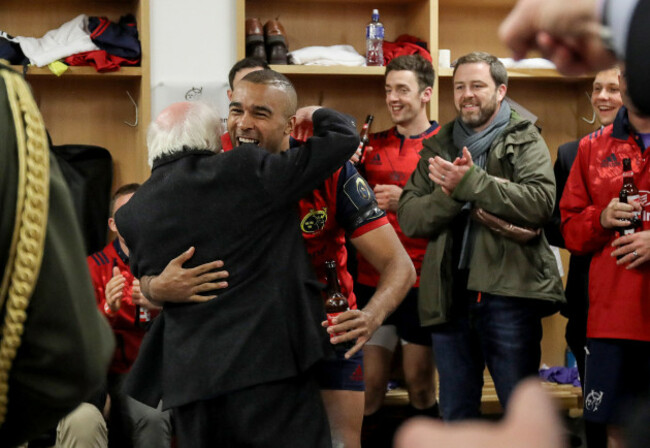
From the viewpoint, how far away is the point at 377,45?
15.5 ft

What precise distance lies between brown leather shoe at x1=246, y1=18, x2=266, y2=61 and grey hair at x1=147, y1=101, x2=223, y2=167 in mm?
2071

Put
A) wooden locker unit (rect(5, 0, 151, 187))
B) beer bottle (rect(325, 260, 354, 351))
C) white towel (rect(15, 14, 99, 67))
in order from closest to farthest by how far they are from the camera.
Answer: beer bottle (rect(325, 260, 354, 351)), white towel (rect(15, 14, 99, 67)), wooden locker unit (rect(5, 0, 151, 187))

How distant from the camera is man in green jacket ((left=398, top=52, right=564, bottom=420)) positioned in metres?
3.29

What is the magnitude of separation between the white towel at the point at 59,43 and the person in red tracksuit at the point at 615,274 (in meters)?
2.56

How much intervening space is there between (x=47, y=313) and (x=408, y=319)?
2.99 m

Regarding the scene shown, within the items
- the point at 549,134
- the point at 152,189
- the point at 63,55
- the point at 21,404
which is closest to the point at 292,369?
the point at 152,189

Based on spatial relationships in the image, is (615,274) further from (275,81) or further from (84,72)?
(84,72)

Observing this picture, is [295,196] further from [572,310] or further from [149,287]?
[572,310]

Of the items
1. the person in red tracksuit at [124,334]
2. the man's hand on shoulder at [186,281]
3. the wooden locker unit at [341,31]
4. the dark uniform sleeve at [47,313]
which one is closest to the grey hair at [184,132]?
the man's hand on shoulder at [186,281]

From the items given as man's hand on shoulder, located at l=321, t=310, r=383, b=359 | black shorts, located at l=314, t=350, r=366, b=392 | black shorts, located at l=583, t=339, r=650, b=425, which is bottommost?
black shorts, located at l=583, t=339, r=650, b=425

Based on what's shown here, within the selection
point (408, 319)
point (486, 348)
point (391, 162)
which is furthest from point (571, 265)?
point (391, 162)

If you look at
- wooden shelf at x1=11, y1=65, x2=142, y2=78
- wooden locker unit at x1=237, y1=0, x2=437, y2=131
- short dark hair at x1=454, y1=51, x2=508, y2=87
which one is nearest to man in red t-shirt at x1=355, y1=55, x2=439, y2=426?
short dark hair at x1=454, y1=51, x2=508, y2=87

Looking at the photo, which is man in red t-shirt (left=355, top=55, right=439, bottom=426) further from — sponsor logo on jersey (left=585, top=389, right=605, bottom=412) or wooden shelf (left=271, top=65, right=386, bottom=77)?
sponsor logo on jersey (left=585, top=389, right=605, bottom=412)

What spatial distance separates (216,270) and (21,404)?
119 centimetres
